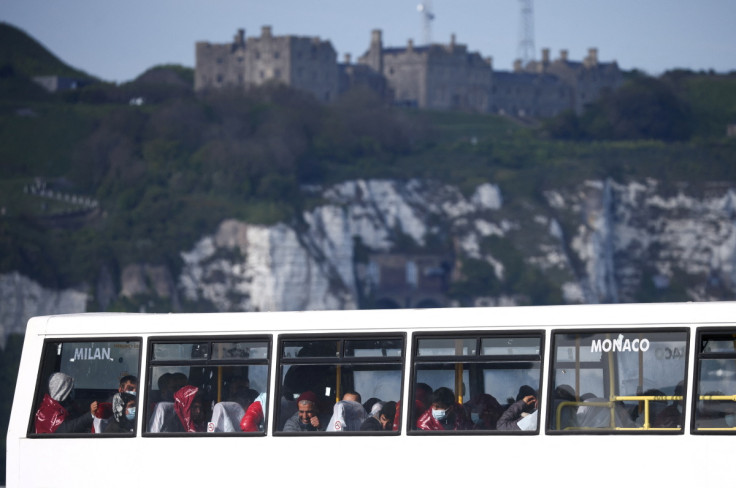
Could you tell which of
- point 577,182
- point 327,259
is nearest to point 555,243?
point 577,182

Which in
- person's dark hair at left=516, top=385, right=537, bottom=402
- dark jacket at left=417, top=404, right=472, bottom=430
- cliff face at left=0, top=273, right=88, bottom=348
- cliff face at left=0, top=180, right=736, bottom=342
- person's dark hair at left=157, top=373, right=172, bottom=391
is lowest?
dark jacket at left=417, top=404, right=472, bottom=430

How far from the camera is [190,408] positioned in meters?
17.2

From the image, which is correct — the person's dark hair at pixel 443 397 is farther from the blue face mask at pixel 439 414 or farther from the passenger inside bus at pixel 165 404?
the passenger inside bus at pixel 165 404

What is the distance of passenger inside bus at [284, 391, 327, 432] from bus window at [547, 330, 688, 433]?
3091mm

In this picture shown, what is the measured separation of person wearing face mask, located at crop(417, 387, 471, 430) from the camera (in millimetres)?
16109

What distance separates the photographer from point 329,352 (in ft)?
54.3

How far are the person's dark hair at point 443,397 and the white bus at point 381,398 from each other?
0.02 m

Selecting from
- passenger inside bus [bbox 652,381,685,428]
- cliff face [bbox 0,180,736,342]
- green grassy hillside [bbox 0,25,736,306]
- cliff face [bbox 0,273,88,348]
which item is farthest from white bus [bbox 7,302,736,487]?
cliff face [bbox 0,180,736,342]

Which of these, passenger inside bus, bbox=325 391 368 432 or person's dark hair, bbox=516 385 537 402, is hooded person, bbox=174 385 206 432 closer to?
passenger inside bus, bbox=325 391 368 432

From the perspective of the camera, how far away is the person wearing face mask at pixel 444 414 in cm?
1611

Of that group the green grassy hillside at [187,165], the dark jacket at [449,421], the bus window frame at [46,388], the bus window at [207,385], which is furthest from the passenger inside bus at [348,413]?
the green grassy hillside at [187,165]

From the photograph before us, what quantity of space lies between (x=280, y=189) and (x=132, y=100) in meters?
38.5

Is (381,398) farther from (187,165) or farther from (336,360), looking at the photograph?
(187,165)

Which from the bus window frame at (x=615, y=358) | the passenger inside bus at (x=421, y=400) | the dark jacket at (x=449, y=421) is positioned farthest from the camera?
the passenger inside bus at (x=421, y=400)
